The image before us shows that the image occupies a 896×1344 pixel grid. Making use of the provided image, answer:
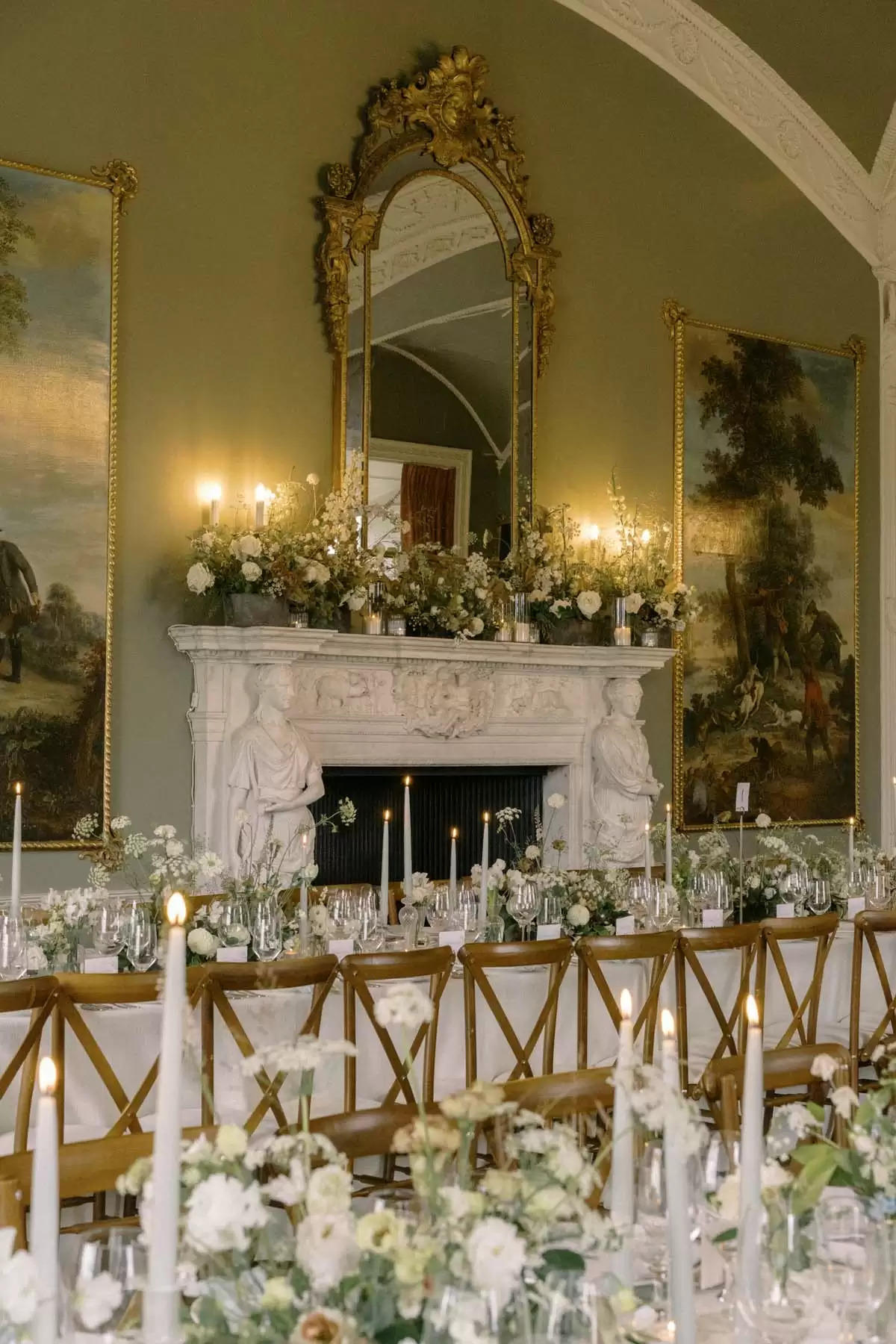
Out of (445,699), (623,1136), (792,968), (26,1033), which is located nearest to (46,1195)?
(623,1136)

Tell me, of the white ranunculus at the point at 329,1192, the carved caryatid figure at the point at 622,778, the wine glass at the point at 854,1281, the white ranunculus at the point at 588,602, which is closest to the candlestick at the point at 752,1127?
the wine glass at the point at 854,1281

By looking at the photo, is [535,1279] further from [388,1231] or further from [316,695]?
[316,695]

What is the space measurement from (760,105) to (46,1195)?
10754mm

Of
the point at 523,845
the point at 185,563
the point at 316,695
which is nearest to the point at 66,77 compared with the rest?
the point at 185,563

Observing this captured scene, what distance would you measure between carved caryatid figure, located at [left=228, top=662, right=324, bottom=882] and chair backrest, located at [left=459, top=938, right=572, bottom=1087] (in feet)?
9.56

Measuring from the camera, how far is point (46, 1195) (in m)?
1.45

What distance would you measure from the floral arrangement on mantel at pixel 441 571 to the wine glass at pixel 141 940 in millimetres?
2968

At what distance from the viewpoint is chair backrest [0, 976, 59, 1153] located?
13.2 ft

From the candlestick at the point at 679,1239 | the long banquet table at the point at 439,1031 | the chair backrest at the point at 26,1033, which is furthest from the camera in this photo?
the long banquet table at the point at 439,1031

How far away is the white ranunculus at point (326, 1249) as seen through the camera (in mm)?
1554

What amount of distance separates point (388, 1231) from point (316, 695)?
22.2ft

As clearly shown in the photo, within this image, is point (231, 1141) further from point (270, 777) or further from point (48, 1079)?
point (270, 777)

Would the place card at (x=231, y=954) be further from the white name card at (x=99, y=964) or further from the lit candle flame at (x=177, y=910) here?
the lit candle flame at (x=177, y=910)

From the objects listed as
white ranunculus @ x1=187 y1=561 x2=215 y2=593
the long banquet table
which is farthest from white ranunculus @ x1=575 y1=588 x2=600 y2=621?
the long banquet table
